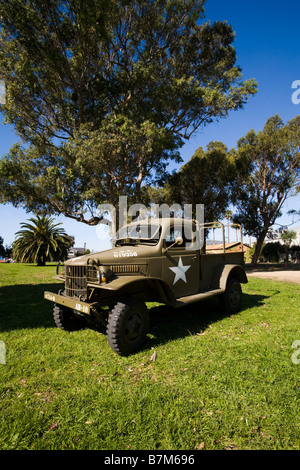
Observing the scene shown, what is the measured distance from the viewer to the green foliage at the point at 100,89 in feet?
36.9

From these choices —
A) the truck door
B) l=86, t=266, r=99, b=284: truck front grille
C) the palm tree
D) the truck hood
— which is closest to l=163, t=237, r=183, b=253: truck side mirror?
the truck door

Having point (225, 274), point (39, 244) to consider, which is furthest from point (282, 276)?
point (39, 244)

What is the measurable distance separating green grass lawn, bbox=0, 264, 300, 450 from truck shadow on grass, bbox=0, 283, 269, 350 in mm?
63

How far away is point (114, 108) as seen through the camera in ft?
43.1

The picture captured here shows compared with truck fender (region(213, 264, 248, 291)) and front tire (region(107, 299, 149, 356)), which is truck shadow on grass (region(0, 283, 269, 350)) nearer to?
front tire (region(107, 299, 149, 356))

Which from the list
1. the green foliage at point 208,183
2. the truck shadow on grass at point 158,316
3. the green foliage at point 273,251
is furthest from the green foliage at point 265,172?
the truck shadow on grass at point 158,316

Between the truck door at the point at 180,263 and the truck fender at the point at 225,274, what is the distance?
621mm

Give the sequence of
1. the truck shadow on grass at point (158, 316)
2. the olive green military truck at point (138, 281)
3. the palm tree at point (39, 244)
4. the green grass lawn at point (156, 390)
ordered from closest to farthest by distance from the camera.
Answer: the green grass lawn at point (156, 390) → the olive green military truck at point (138, 281) → the truck shadow on grass at point (158, 316) → the palm tree at point (39, 244)

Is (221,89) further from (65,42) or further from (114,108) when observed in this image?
(65,42)

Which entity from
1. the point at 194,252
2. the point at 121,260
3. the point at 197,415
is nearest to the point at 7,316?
the point at 121,260

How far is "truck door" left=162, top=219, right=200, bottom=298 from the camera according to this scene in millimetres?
4496

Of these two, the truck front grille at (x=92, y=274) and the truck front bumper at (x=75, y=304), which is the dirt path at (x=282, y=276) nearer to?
the truck front grille at (x=92, y=274)

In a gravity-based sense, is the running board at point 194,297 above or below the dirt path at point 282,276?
above
